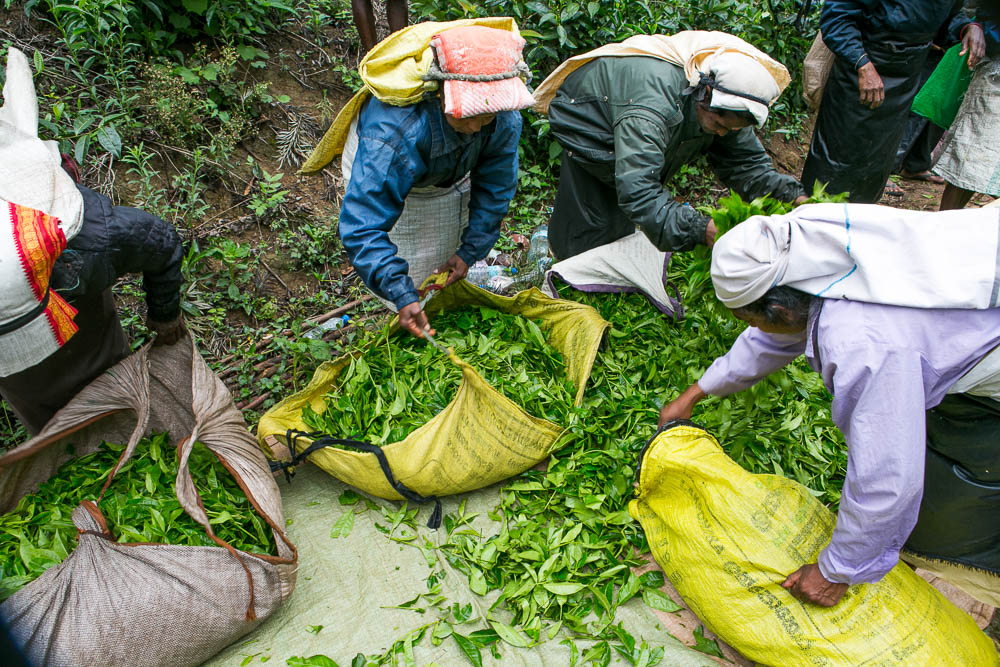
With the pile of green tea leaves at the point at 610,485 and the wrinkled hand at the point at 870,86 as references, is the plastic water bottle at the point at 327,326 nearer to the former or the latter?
the pile of green tea leaves at the point at 610,485

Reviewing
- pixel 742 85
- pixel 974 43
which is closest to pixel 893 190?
pixel 974 43

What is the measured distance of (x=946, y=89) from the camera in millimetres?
3471

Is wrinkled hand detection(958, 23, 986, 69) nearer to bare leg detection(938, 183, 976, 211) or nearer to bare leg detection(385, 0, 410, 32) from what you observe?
bare leg detection(938, 183, 976, 211)

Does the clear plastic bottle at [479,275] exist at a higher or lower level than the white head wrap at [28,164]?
lower

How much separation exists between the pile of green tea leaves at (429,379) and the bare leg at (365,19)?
2155 mm

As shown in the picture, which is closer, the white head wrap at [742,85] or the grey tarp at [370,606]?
the grey tarp at [370,606]

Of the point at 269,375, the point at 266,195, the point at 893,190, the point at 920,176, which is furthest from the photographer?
the point at 920,176

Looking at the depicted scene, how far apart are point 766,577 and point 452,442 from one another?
0.96 meters

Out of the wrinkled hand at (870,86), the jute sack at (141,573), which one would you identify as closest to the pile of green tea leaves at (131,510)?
the jute sack at (141,573)

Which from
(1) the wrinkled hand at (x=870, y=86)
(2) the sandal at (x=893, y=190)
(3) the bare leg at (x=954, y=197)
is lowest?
(2) the sandal at (x=893, y=190)

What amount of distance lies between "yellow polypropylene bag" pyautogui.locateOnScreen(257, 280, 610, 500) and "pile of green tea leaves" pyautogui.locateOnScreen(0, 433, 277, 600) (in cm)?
26

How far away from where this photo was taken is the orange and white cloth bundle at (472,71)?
193 centimetres

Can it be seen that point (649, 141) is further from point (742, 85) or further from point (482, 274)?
point (482, 274)

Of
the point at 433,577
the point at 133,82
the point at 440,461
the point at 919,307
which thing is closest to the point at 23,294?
the point at 440,461
